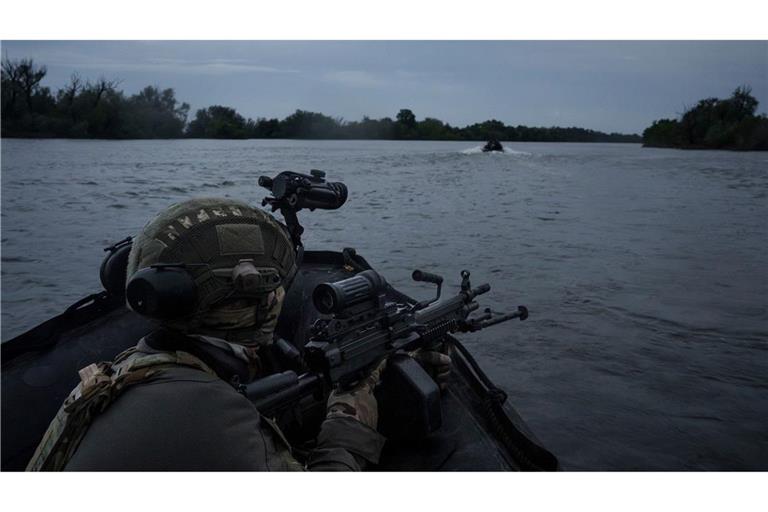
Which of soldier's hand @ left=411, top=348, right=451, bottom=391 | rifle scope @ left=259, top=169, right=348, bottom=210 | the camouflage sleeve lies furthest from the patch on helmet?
rifle scope @ left=259, top=169, right=348, bottom=210

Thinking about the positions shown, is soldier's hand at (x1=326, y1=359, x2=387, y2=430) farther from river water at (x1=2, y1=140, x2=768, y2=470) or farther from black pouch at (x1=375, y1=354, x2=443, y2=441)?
river water at (x1=2, y1=140, x2=768, y2=470)

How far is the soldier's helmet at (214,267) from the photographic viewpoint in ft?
6.57

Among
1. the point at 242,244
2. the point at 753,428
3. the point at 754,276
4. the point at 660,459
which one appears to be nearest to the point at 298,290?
the point at 242,244

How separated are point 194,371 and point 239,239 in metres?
0.52

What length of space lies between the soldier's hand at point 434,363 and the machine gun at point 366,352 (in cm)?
6

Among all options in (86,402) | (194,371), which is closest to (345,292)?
(194,371)

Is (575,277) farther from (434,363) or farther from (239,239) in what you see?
(239,239)

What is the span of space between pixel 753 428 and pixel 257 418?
4.97m

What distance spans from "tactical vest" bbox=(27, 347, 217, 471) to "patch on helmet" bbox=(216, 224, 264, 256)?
447 mm

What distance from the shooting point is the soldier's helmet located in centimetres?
200

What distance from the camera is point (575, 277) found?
35.0 ft

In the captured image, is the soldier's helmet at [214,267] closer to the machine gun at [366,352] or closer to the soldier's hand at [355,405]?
the machine gun at [366,352]

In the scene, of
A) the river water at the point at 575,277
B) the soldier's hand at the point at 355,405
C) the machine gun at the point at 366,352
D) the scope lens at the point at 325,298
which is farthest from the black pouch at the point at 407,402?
the river water at the point at 575,277

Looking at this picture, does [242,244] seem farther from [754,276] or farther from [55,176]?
Answer: [55,176]
